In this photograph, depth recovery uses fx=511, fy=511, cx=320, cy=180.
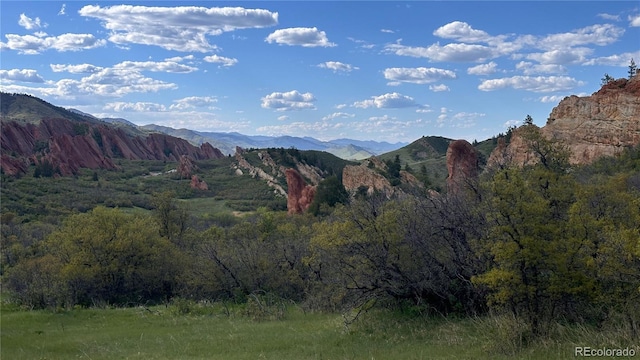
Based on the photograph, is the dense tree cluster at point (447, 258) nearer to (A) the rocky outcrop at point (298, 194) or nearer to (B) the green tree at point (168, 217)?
(B) the green tree at point (168, 217)

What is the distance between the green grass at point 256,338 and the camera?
12.0m

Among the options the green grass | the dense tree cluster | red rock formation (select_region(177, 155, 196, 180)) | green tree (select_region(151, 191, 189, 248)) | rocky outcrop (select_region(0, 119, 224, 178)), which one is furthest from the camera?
red rock formation (select_region(177, 155, 196, 180))

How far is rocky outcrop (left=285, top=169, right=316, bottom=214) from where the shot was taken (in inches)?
2697

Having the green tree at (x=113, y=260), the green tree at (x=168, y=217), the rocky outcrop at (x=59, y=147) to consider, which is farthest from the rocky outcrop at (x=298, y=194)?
the rocky outcrop at (x=59, y=147)

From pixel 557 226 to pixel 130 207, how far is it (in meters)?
86.9

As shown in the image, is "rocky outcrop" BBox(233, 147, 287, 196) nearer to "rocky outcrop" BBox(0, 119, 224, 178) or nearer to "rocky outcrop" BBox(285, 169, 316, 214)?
"rocky outcrop" BBox(285, 169, 316, 214)

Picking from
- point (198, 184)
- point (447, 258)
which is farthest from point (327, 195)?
point (198, 184)

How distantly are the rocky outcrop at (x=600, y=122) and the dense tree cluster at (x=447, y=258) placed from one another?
48200 millimetres

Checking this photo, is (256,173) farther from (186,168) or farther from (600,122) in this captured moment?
(600,122)

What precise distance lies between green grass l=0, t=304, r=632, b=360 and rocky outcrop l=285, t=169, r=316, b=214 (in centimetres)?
4591

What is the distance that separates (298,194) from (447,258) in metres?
56.8

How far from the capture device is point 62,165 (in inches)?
4914

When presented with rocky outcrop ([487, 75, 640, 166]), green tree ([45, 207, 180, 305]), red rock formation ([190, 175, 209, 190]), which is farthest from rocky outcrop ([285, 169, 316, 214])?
red rock formation ([190, 175, 209, 190])

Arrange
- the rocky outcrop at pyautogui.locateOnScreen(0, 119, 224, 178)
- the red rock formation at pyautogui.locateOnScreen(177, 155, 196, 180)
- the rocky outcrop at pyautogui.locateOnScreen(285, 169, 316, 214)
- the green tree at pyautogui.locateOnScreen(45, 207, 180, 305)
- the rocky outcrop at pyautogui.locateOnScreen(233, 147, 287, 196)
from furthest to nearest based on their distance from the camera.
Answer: the red rock formation at pyautogui.locateOnScreen(177, 155, 196, 180)
the rocky outcrop at pyautogui.locateOnScreen(0, 119, 224, 178)
the rocky outcrop at pyautogui.locateOnScreen(233, 147, 287, 196)
the rocky outcrop at pyautogui.locateOnScreen(285, 169, 316, 214)
the green tree at pyautogui.locateOnScreen(45, 207, 180, 305)
